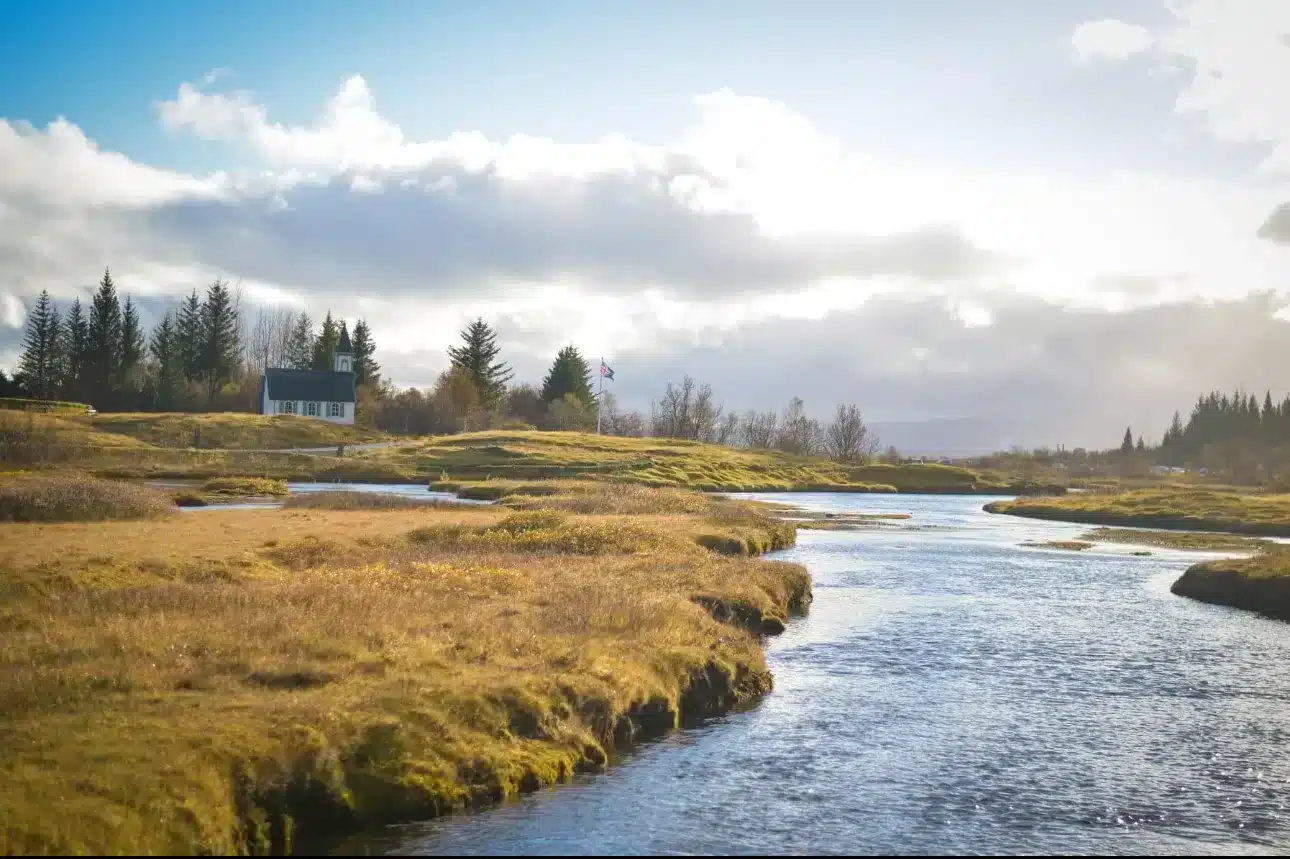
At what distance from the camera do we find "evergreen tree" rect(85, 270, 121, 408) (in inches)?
7136

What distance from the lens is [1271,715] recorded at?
87.9ft

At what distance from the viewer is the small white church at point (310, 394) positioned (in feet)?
611

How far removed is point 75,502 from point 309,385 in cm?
14396

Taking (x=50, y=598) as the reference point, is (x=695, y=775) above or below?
below

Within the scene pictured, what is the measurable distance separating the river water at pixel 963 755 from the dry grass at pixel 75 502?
33.5 m

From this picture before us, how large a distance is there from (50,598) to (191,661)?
851cm

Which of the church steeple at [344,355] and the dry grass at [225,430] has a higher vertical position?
the church steeple at [344,355]

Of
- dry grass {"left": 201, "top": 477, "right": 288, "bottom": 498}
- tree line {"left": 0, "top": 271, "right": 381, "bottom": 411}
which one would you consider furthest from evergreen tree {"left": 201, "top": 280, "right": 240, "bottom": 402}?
dry grass {"left": 201, "top": 477, "right": 288, "bottom": 498}

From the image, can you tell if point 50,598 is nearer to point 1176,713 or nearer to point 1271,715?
point 1176,713

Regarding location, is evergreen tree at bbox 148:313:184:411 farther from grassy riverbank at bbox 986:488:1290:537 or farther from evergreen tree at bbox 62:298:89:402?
grassy riverbank at bbox 986:488:1290:537

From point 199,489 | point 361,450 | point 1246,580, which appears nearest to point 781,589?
point 1246,580

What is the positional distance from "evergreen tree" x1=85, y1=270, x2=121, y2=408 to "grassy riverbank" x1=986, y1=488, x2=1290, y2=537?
144965 millimetres

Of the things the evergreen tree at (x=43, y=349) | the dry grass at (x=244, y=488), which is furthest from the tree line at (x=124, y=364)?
the dry grass at (x=244, y=488)

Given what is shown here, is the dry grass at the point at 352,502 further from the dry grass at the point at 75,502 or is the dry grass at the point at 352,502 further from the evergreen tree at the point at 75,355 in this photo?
the evergreen tree at the point at 75,355
